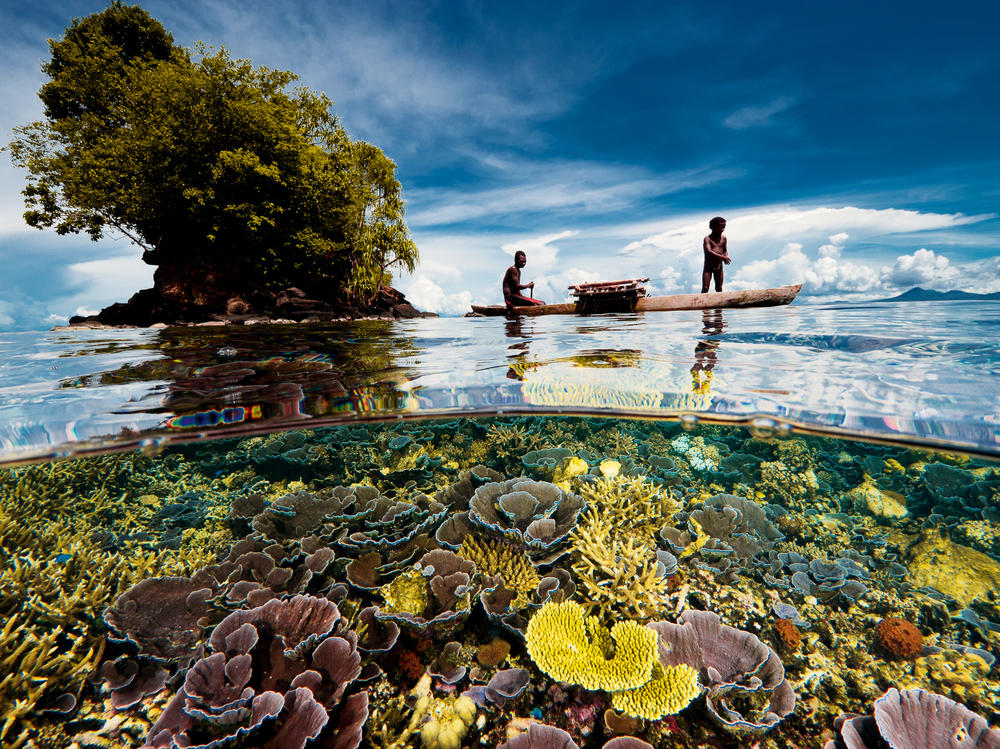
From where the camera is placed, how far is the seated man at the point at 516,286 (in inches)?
510

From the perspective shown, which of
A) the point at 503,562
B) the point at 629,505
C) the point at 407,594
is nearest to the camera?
the point at 407,594

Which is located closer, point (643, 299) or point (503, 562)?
point (503, 562)

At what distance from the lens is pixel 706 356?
6.01 m

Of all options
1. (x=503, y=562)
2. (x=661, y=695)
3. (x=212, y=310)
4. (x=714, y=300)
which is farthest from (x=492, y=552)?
(x=212, y=310)

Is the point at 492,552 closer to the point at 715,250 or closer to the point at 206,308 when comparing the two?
the point at 715,250

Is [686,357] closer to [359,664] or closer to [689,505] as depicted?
[689,505]

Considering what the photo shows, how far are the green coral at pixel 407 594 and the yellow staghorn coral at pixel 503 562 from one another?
67 cm

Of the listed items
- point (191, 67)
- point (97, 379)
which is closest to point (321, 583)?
point (97, 379)

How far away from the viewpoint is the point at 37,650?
11.1 feet

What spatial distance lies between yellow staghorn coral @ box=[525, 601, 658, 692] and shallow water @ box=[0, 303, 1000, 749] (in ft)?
0.08

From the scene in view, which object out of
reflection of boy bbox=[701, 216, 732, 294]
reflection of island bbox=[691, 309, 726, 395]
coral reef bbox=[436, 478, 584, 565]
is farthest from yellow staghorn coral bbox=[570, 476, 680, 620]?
reflection of boy bbox=[701, 216, 732, 294]

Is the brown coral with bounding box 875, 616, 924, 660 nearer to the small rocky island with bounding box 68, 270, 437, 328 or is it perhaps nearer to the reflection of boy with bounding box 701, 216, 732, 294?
the reflection of boy with bounding box 701, 216, 732, 294

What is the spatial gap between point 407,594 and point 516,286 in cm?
1077

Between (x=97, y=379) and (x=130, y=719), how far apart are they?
4.41 m
